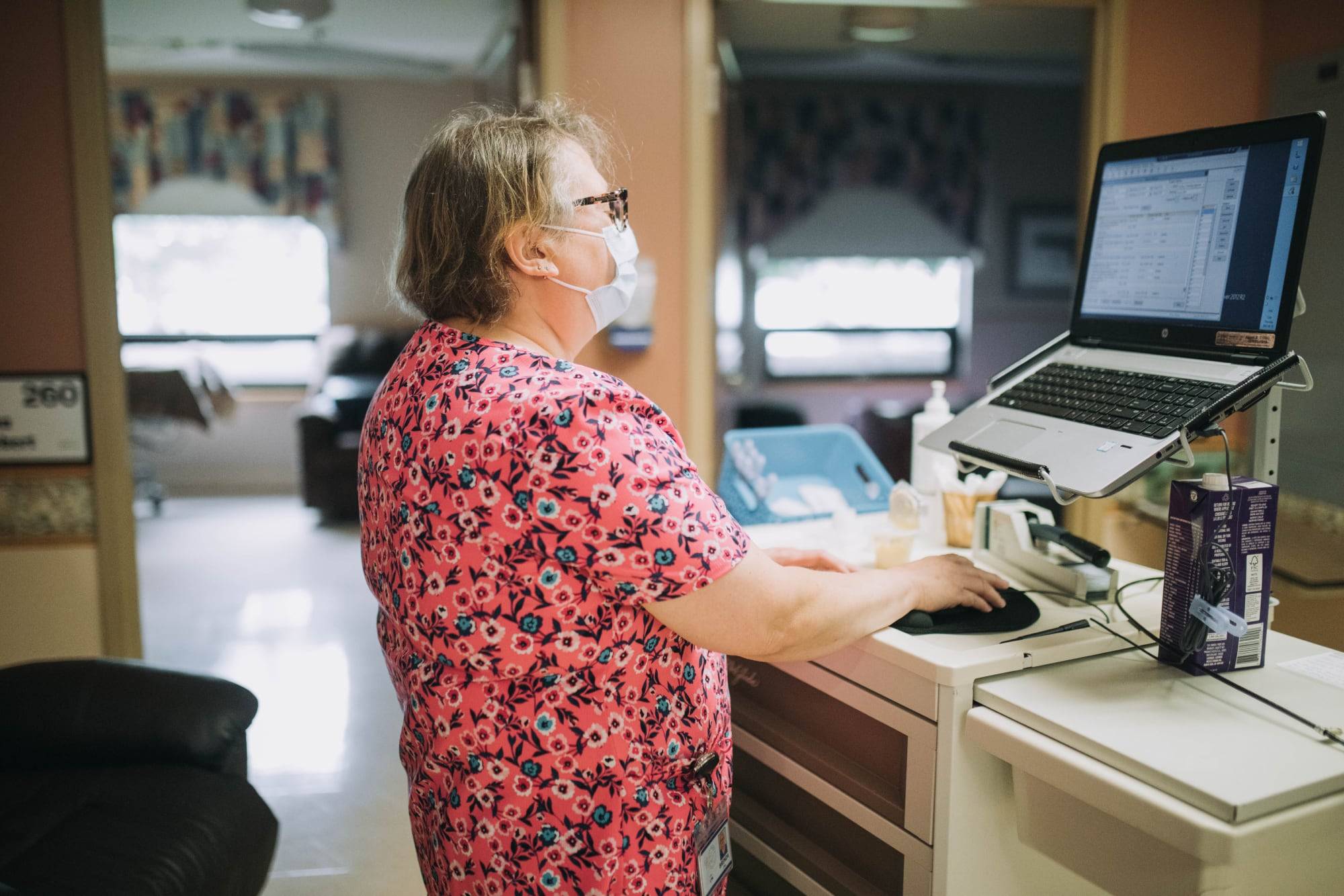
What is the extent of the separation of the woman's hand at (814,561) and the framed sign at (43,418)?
1.97m

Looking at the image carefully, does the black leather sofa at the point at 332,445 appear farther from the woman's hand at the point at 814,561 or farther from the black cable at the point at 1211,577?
the black cable at the point at 1211,577

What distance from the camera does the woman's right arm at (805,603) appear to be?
0.99 meters

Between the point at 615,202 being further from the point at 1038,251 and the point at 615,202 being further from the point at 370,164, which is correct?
the point at 370,164

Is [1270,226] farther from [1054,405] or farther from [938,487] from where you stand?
[938,487]

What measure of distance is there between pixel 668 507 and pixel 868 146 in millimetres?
5724

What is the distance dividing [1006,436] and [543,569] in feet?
2.20

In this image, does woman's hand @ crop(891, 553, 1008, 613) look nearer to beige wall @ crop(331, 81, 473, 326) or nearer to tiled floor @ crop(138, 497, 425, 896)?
tiled floor @ crop(138, 497, 425, 896)

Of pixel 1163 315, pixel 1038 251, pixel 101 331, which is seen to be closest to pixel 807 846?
pixel 1163 315

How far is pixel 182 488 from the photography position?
6.37 metres

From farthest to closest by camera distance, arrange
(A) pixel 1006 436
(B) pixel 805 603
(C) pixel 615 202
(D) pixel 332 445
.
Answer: (D) pixel 332 445 → (A) pixel 1006 436 → (C) pixel 615 202 → (B) pixel 805 603

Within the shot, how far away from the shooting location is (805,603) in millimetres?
1066

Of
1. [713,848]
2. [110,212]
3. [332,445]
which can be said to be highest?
[110,212]

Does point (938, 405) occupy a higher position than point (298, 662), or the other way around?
point (938, 405)

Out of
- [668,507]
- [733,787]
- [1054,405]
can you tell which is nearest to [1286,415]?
[1054,405]
